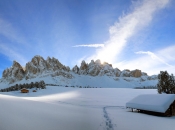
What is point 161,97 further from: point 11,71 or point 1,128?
point 11,71

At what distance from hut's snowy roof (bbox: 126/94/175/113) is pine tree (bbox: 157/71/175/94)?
1161 centimetres

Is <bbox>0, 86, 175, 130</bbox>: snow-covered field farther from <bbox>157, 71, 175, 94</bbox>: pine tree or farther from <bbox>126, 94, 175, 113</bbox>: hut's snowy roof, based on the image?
<bbox>157, 71, 175, 94</bbox>: pine tree

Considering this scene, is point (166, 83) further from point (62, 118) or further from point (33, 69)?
point (33, 69)

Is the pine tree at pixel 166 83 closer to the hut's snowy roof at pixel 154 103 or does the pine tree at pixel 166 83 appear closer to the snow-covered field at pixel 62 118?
the hut's snowy roof at pixel 154 103

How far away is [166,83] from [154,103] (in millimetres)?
14322

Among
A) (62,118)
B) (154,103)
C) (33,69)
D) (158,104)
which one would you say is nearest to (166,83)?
(154,103)

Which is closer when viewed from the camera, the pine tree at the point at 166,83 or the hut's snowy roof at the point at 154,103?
the hut's snowy roof at the point at 154,103

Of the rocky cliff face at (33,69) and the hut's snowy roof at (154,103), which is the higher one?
the rocky cliff face at (33,69)

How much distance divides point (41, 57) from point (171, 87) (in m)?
187

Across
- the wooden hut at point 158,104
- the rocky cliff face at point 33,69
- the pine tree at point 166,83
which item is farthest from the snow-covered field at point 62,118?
the rocky cliff face at point 33,69

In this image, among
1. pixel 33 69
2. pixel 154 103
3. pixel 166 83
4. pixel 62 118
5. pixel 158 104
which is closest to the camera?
pixel 62 118

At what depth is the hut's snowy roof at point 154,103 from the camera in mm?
16223

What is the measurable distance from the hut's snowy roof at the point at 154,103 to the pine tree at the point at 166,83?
38.1 ft

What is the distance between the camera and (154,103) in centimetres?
1722
